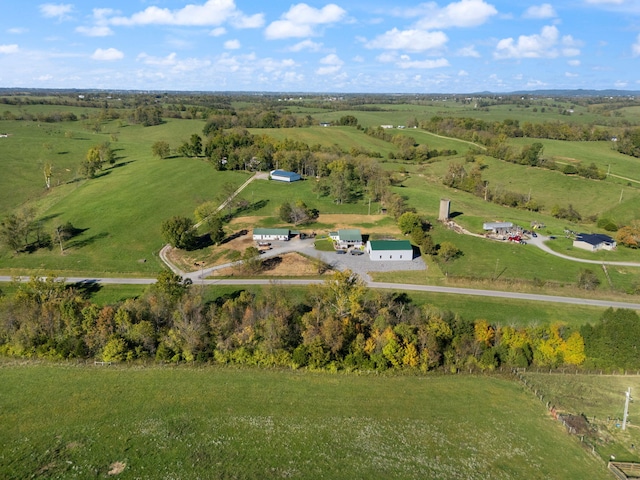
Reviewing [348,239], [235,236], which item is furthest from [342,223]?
[235,236]

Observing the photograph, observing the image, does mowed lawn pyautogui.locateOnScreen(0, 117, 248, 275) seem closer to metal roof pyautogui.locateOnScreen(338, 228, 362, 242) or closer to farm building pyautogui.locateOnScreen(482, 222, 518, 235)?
metal roof pyautogui.locateOnScreen(338, 228, 362, 242)

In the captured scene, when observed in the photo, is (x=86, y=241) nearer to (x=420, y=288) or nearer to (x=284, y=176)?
(x=284, y=176)

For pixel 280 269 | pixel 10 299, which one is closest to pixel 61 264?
pixel 10 299

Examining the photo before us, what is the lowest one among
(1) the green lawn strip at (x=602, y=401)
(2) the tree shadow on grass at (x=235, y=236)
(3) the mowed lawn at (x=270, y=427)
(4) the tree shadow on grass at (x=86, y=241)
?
(1) the green lawn strip at (x=602, y=401)

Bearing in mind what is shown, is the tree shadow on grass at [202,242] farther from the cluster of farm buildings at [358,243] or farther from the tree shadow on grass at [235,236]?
the cluster of farm buildings at [358,243]

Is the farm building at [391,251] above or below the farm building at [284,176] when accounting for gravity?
below

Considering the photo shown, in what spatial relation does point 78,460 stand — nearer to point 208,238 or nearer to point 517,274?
point 208,238

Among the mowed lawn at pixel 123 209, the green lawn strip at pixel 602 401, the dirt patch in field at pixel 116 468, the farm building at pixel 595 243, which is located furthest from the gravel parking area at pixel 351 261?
the dirt patch in field at pixel 116 468
